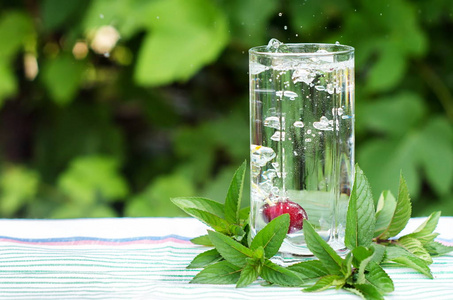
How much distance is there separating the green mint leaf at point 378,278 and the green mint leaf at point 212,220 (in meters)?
0.14

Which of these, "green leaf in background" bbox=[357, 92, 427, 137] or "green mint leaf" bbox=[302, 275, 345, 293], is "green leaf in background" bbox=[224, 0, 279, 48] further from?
"green mint leaf" bbox=[302, 275, 345, 293]

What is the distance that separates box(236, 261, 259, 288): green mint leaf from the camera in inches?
20.4

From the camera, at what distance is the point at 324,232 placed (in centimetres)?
57

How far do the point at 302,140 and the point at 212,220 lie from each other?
116 mm

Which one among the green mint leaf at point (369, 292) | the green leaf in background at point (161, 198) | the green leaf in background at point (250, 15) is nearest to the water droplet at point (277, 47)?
the green mint leaf at point (369, 292)

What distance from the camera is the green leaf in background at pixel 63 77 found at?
1.76 metres

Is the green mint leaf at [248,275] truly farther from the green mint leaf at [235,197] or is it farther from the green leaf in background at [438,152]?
the green leaf in background at [438,152]

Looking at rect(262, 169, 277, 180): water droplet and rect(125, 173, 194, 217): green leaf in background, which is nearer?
rect(262, 169, 277, 180): water droplet

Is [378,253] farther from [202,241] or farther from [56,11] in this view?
[56,11]

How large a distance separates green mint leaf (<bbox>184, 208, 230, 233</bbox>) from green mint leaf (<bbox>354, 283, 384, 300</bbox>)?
14 centimetres

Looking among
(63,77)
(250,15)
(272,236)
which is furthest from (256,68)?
(63,77)

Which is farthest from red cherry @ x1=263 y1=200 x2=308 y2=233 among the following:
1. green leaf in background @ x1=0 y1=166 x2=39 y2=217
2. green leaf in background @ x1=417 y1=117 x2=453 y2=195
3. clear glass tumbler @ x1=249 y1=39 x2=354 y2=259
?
green leaf in background @ x1=0 y1=166 x2=39 y2=217

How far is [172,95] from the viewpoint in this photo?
1.95 m

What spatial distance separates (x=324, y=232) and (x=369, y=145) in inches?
39.5
